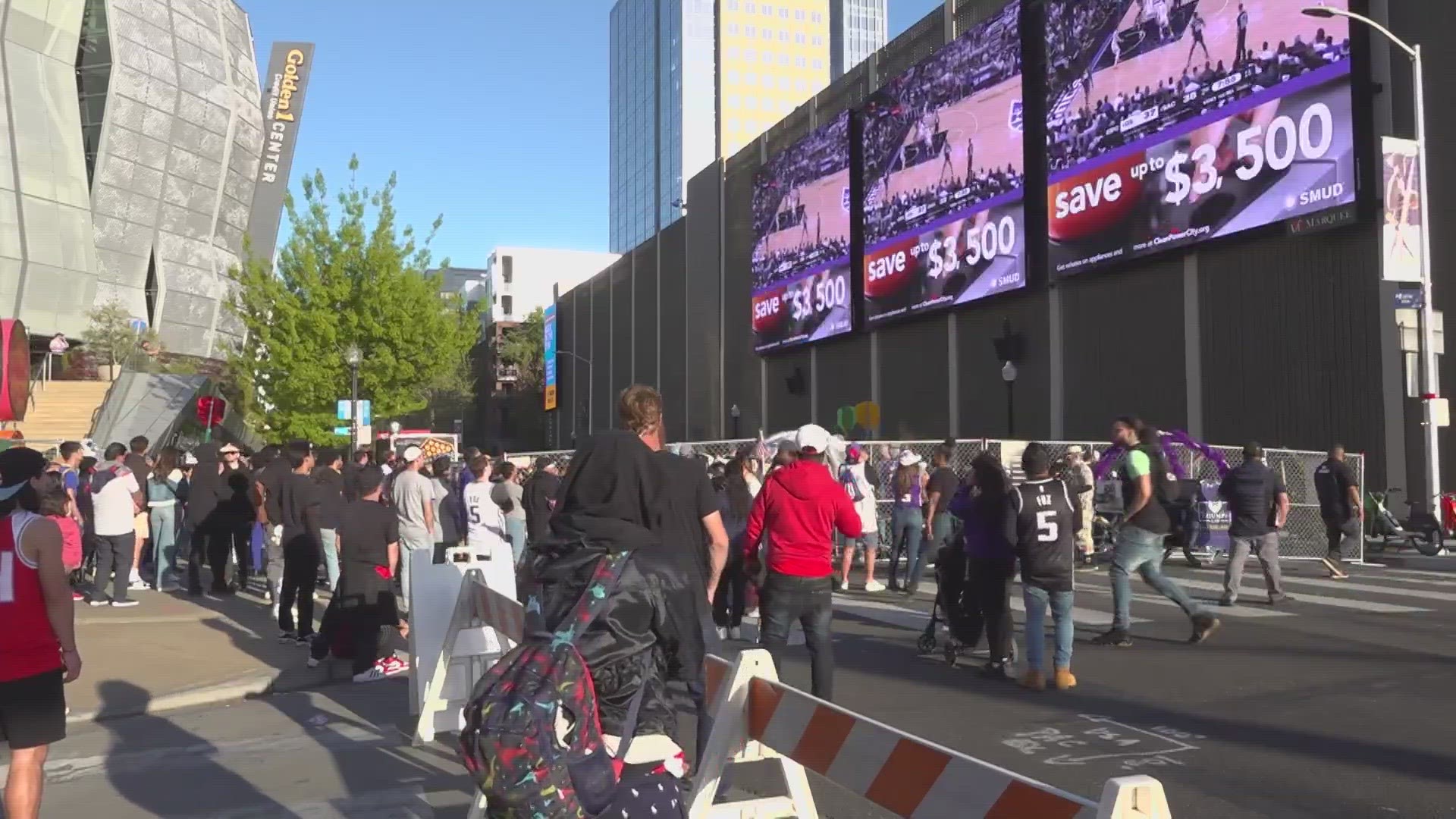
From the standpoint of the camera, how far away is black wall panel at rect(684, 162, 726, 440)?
50.4 m

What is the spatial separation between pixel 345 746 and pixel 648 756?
3889mm

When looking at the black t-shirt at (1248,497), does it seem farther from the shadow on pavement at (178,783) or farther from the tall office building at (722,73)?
the tall office building at (722,73)

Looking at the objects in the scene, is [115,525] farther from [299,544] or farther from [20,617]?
[20,617]

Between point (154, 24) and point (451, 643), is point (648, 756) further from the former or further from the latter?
point (154, 24)

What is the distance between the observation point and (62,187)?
2128 inches

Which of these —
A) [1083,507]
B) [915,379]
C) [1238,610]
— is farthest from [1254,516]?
[915,379]

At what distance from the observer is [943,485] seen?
14391mm

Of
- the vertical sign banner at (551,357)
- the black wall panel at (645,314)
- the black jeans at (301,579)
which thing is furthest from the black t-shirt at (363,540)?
the vertical sign banner at (551,357)

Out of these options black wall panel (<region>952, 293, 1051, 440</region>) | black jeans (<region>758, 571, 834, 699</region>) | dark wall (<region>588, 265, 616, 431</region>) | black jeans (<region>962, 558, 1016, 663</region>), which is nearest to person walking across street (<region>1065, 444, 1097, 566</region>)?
black jeans (<region>962, 558, 1016, 663</region>)

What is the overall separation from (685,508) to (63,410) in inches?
1924

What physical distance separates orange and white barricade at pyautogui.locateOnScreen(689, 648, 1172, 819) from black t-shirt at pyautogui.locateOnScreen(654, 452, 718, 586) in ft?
1.50

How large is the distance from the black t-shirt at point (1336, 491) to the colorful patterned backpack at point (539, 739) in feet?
50.8

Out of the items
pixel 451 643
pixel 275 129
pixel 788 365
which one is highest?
pixel 275 129

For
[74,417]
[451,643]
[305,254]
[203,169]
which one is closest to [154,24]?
[203,169]
